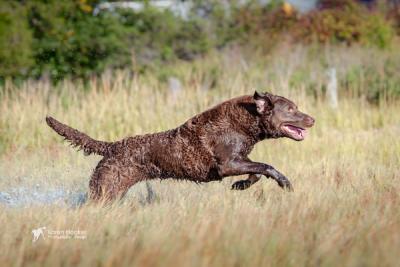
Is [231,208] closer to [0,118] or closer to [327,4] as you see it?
[0,118]

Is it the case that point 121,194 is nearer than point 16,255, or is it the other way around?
point 16,255

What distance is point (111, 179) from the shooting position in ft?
24.5

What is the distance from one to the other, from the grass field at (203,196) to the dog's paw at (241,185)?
80 millimetres

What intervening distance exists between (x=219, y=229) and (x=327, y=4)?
28.6m

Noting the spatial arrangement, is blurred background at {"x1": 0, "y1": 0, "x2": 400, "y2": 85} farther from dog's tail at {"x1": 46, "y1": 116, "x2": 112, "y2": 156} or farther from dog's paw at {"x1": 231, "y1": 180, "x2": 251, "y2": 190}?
dog's paw at {"x1": 231, "y1": 180, "x2": 251, "y2": 190}

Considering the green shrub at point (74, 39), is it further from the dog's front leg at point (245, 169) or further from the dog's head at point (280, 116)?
the dog's front leg at point (245, 169)

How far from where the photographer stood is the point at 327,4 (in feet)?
109

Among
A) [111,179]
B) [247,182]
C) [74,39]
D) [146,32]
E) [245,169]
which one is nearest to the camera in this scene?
[245,169]

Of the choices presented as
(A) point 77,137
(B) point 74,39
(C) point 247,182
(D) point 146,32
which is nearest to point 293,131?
(C) point 247,182

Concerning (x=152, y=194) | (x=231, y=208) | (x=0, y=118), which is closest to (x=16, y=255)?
(x=231, y=208)

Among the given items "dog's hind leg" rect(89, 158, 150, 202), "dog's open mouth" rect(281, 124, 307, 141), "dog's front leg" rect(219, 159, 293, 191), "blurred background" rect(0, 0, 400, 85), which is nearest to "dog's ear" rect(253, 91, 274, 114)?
"dog's open mouth" rect(281, 124, 307, 141)

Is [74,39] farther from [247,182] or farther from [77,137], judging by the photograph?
[247,182]

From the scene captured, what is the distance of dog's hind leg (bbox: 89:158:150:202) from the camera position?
7.46 metres

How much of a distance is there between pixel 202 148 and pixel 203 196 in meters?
0.55
